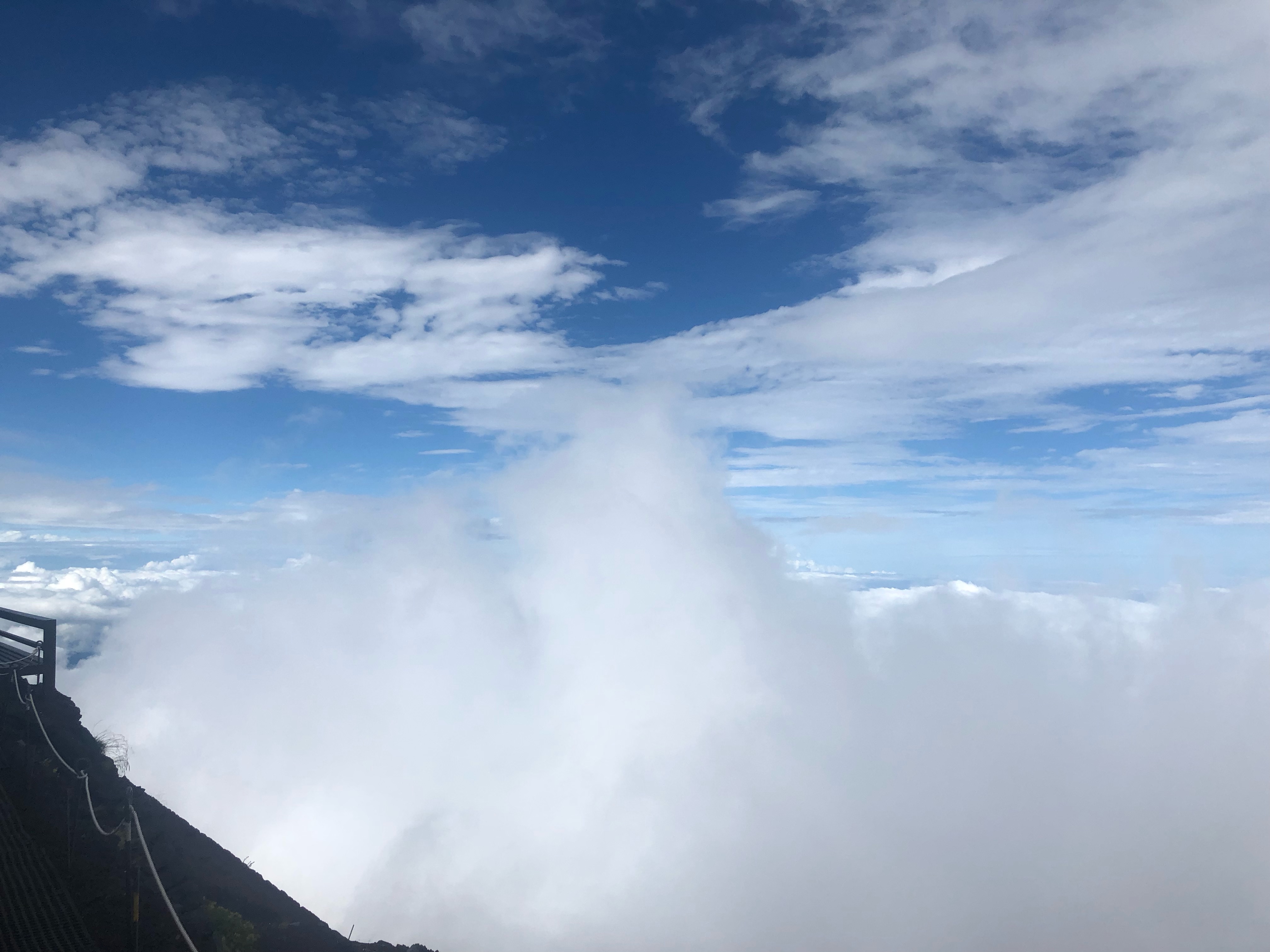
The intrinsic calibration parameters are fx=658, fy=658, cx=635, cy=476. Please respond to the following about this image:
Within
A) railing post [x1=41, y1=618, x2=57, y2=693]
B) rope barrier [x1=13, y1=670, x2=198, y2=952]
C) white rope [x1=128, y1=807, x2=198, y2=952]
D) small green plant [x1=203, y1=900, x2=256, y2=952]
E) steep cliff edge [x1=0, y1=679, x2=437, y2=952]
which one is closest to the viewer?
white rope [x1=128, y1=807, x2=198, y2=952]

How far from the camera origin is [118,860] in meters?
37.3

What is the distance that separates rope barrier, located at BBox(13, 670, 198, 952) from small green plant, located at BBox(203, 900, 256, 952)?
1.70 m

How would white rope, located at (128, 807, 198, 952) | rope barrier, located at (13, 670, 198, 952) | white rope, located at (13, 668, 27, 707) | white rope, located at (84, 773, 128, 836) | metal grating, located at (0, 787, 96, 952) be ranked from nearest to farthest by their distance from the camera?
metal grating, located at (0, 787, 96, 952), white rope, located at (128, 807, 198, 952), rope barrier, located at (13, 670, 198, 952), white rope, located at (84, 773, 128, 836), white rope, located at (13, 668, 27, 707)

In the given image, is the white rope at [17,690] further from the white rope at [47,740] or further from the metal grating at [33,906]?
the metal grating at [33,906]

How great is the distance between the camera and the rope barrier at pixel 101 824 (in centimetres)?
3059

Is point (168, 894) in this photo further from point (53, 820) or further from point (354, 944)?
point (354, 944)

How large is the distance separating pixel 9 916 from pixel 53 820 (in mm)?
12801

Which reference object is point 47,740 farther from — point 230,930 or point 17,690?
point 230,930

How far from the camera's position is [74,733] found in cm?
6234

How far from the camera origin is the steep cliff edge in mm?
32750

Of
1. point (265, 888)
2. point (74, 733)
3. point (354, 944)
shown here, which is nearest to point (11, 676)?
point (74, 733)

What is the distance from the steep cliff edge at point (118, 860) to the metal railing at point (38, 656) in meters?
3.35

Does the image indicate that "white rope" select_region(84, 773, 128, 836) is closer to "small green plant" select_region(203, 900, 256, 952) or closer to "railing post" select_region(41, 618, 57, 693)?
"small green plant" select_region(203, 900, 256, 952)

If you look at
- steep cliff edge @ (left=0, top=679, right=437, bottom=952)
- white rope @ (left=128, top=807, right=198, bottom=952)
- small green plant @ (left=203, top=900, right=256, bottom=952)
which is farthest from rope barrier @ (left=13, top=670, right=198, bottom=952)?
small green plant @ (left=203, top=900, right=256, bottom=952)
